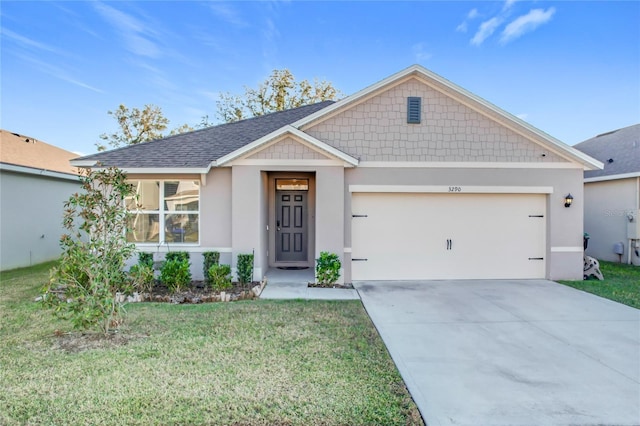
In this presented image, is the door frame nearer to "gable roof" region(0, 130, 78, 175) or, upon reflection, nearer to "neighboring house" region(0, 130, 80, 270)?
"gable roof" region(0, 130, 78, 175)

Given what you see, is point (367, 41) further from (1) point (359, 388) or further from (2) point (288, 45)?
(1) point (359, 388)

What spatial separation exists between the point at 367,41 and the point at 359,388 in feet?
42.8

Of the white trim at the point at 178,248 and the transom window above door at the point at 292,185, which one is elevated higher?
the transom window above door at the point at 292,185

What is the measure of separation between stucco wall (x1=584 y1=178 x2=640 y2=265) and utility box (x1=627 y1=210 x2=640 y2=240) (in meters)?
0.17

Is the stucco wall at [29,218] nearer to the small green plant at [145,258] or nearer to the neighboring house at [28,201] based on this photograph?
the neighboring house at [28,201]

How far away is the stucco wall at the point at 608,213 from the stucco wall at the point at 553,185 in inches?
186

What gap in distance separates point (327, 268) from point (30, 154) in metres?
12.9

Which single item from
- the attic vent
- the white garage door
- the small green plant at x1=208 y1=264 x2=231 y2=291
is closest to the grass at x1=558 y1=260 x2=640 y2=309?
the white garage door

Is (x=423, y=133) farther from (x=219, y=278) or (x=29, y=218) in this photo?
(x=29, y=218)

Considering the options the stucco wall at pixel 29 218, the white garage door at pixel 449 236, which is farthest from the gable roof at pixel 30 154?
the white garage door at pixel 449 236

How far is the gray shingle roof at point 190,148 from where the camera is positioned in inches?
321

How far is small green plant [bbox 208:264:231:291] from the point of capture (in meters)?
7.25

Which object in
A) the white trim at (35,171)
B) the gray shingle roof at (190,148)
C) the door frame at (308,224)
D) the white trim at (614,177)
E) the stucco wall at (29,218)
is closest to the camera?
the gray shingle roof at (190,148)

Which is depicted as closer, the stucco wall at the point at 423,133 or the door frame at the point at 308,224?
the stucco wall at the point at 423,133
